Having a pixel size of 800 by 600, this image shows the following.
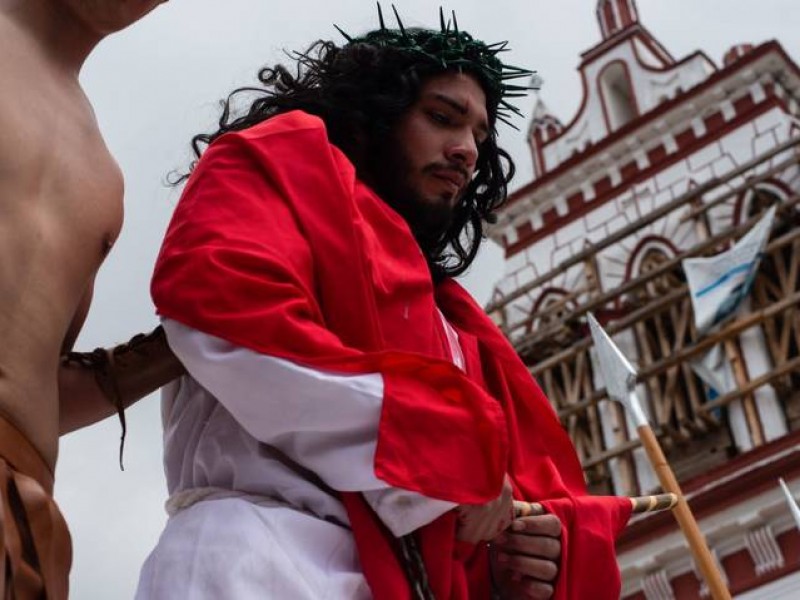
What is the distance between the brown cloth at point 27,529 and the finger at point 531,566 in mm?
831

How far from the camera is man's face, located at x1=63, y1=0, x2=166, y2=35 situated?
2.69 m

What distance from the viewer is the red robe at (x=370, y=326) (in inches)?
98.5

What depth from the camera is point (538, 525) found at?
2.79 m

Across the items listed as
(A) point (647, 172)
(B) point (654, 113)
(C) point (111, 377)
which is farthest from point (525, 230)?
(C) point (111, 377)

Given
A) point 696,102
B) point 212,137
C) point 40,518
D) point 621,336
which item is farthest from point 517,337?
point 40,518

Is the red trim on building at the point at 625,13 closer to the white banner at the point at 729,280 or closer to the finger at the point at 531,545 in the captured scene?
the white banner at the point at 729,280

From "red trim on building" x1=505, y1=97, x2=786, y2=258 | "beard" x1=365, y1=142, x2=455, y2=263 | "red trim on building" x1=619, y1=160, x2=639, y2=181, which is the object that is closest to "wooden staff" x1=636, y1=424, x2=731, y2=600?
"beard" x1=365, y1=142, x2=455, y2=263

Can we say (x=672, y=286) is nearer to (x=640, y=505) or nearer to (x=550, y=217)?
(x=550, y=217)

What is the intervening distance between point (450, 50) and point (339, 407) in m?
1.09

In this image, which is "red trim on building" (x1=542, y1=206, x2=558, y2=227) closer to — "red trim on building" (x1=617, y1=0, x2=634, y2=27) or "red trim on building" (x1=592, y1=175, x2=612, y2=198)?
"red trim on building" (x1=592, y1=175, x2=612, y2=198)

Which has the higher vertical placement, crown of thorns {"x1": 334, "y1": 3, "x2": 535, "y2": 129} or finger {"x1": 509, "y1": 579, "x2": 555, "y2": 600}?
crown of thorns {"x1": 334, "y1": 3, "x2": 535, "y2": 129}

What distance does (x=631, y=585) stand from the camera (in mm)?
12680

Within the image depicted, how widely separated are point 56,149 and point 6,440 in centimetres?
53

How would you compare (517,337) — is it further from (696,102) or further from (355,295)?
(355,295)
